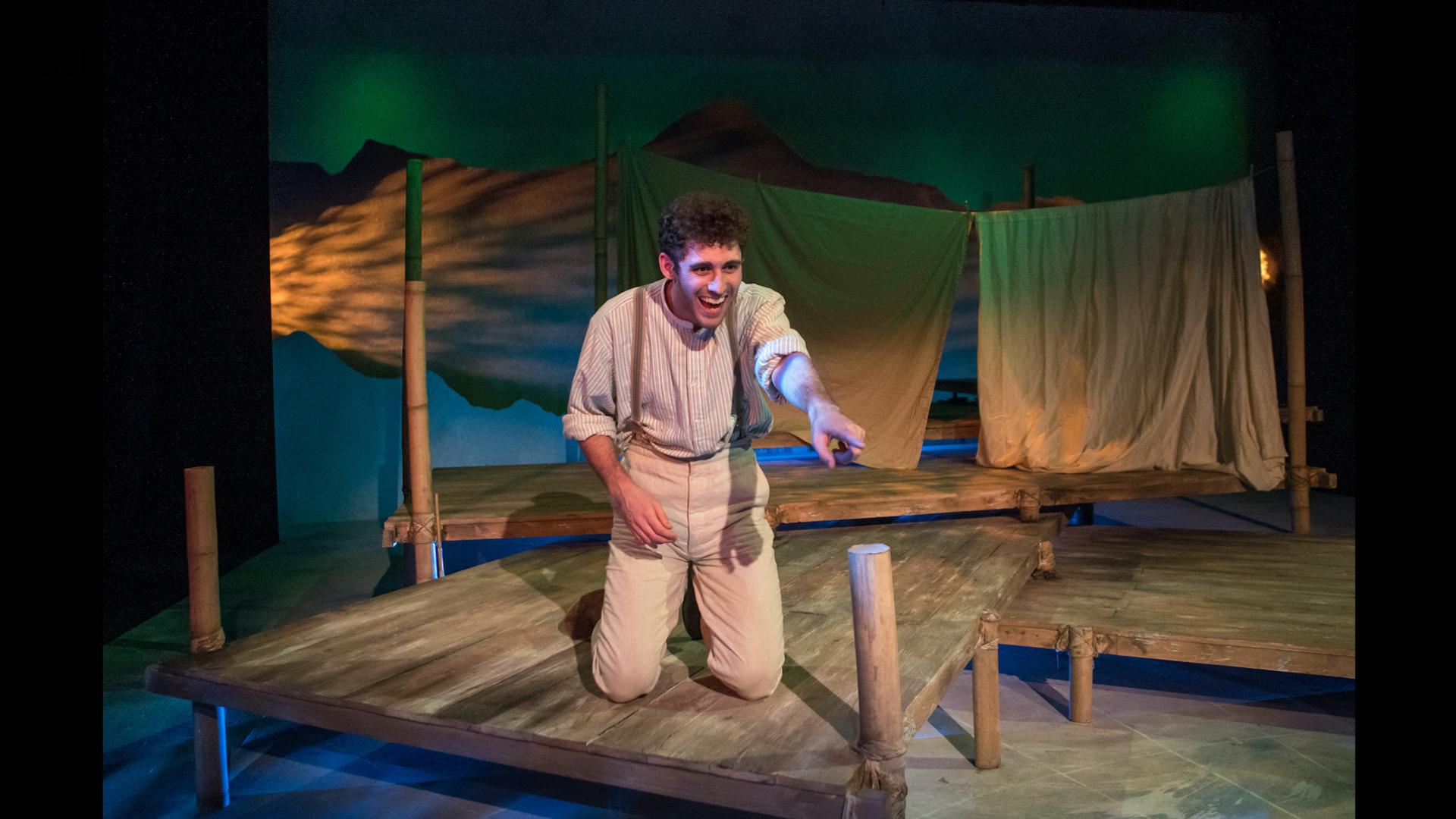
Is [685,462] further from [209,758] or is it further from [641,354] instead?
[209,758]

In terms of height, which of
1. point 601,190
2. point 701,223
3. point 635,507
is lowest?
point 635,507

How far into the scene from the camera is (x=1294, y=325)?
578 centimetres

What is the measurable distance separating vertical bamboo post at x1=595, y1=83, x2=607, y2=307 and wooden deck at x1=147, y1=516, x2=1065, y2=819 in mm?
2077

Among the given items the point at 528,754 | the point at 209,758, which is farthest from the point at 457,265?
the point at 528,754

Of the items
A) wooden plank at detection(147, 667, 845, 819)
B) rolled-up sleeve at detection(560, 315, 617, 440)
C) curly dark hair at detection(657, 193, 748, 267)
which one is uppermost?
curly dark hair at detection(657, 193, 748, 267)

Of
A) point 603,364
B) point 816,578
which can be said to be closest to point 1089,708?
point 816,578

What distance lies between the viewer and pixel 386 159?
820 centimetres

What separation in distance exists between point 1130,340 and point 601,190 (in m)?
3.39

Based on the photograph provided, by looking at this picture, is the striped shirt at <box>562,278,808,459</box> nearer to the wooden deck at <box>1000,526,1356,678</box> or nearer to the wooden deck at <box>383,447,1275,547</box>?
the wooden deck at <box>1000,526,1356,678</box>

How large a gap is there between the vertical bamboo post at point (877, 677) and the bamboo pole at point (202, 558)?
7.04ft

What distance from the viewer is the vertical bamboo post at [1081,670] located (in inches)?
155

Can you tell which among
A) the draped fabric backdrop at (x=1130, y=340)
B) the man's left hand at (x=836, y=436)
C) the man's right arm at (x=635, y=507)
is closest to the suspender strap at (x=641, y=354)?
the man's right arm at (x=635, y=507)

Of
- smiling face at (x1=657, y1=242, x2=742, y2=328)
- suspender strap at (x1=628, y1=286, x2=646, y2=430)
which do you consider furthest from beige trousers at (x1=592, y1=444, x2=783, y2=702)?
smiling face at (x1=657, y1=242, x2=742, y2=328)

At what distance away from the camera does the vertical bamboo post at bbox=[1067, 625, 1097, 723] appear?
394 cm
